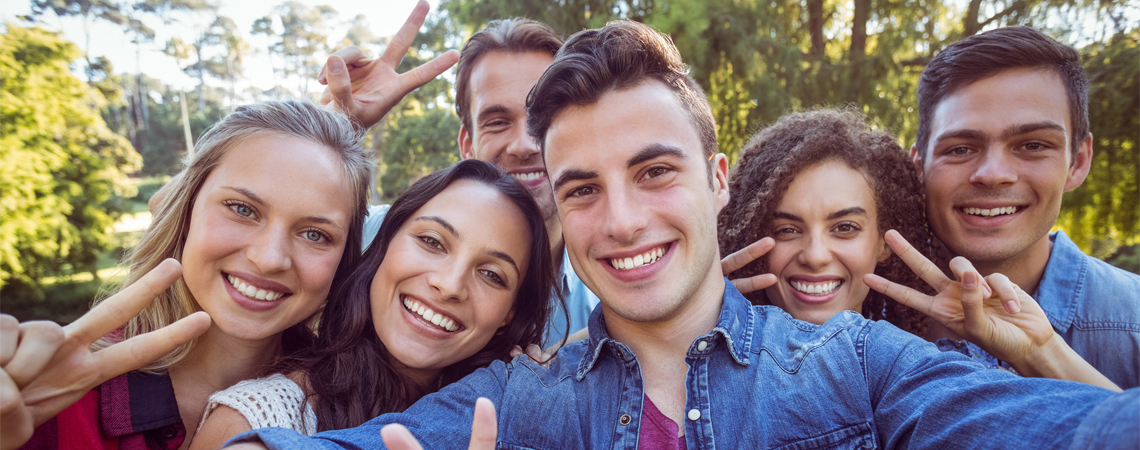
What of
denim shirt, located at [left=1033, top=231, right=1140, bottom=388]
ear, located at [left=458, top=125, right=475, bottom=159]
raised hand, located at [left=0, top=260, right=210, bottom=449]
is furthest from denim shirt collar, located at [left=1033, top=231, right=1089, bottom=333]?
raised hand, located at [left=0, top=260, right=210, bottom=449]

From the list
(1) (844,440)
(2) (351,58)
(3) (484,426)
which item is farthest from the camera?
(2) (351,58)

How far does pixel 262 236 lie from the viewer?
234 cm

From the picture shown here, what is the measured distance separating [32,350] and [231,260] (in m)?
0.86

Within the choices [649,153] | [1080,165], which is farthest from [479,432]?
[1080,165]

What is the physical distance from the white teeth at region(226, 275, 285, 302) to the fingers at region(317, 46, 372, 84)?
1465 millimetres

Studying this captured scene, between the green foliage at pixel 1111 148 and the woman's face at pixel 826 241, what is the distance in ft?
19.8

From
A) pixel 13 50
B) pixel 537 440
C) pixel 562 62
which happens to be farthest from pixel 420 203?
pixel 13 50

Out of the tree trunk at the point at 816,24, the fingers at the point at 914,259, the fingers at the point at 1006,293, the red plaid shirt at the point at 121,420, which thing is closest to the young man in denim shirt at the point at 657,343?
the fingers at the point at 1006,293

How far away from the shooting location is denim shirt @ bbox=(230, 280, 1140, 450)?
63.9 inches

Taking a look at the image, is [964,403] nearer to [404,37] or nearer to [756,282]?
[756,282]

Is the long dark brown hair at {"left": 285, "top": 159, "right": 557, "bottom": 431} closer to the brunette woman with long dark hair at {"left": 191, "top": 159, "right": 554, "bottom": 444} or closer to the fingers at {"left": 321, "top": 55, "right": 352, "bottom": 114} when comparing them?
the brunette woman with long dark hair at {"left": 191, "top": 159, "right": 554, "bottom": 444}

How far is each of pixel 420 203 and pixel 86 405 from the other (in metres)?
1.40

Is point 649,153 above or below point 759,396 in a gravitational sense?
above

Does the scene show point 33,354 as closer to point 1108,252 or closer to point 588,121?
point 588,121
